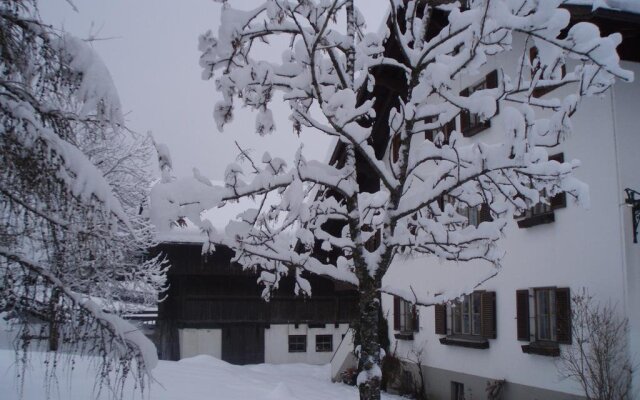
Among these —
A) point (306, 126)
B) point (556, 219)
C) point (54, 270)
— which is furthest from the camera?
point (556, 219)

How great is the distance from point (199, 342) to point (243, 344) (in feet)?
5.64

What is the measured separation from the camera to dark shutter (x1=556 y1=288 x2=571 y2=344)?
32.1ft

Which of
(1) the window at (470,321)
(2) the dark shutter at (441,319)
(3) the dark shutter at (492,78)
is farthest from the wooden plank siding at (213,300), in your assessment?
(3) the dark shutter at (492,78)

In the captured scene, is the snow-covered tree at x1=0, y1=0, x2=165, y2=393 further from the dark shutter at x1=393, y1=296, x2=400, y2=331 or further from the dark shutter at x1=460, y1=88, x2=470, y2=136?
the dark shutter at x1=393, y1=296, x2=400, y2=331

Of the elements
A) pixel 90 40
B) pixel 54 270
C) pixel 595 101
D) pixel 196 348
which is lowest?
pixel 196 348

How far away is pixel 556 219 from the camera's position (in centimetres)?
1046

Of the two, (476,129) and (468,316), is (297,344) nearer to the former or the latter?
(468,316)

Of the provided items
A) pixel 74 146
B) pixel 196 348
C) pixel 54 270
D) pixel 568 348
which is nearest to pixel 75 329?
pixel 54 270

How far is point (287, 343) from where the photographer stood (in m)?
24.1

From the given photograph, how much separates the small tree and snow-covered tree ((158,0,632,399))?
3.43 meters

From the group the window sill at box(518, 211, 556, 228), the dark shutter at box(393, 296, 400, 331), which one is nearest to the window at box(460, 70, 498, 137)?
the window sill at box(518, 211, 556, 228)

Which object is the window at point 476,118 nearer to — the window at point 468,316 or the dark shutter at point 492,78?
the dark shutter at point 492,78

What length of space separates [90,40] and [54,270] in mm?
1832

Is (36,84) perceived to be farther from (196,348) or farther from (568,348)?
(196,348)
